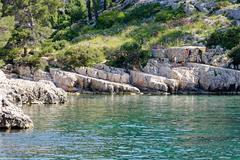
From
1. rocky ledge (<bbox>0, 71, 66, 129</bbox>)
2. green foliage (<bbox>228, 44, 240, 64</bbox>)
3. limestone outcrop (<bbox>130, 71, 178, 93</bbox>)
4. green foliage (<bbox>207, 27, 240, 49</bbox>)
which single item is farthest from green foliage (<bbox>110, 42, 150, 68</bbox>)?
rocky ledge (<bbox>0, 71, 66, 129</bbox>)

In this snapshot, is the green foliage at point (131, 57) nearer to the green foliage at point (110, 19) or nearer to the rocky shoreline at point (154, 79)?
the rocky shoreline at point (154, 79)

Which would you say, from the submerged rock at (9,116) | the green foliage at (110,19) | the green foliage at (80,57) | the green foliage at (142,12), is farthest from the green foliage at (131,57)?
the submerged rock at (9,116)

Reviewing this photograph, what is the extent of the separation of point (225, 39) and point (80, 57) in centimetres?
2061

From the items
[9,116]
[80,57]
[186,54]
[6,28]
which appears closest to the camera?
[9,116]

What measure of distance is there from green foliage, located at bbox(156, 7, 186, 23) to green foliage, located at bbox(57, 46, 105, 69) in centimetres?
1456

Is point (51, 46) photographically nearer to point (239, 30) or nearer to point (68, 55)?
point (68, 55)

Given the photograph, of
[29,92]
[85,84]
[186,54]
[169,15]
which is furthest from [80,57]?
[29,92]

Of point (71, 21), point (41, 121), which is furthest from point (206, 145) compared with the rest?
point (71, 21)

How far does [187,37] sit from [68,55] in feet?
57.5

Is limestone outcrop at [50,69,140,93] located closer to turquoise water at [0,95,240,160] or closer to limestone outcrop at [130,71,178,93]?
limestone outcrop at [130,71,178,93]

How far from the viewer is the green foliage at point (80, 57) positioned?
86.5 metres

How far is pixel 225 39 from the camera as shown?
87.3 metres

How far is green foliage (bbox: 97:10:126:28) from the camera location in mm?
102512

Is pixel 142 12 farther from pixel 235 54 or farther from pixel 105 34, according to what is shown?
pixel 235 54
